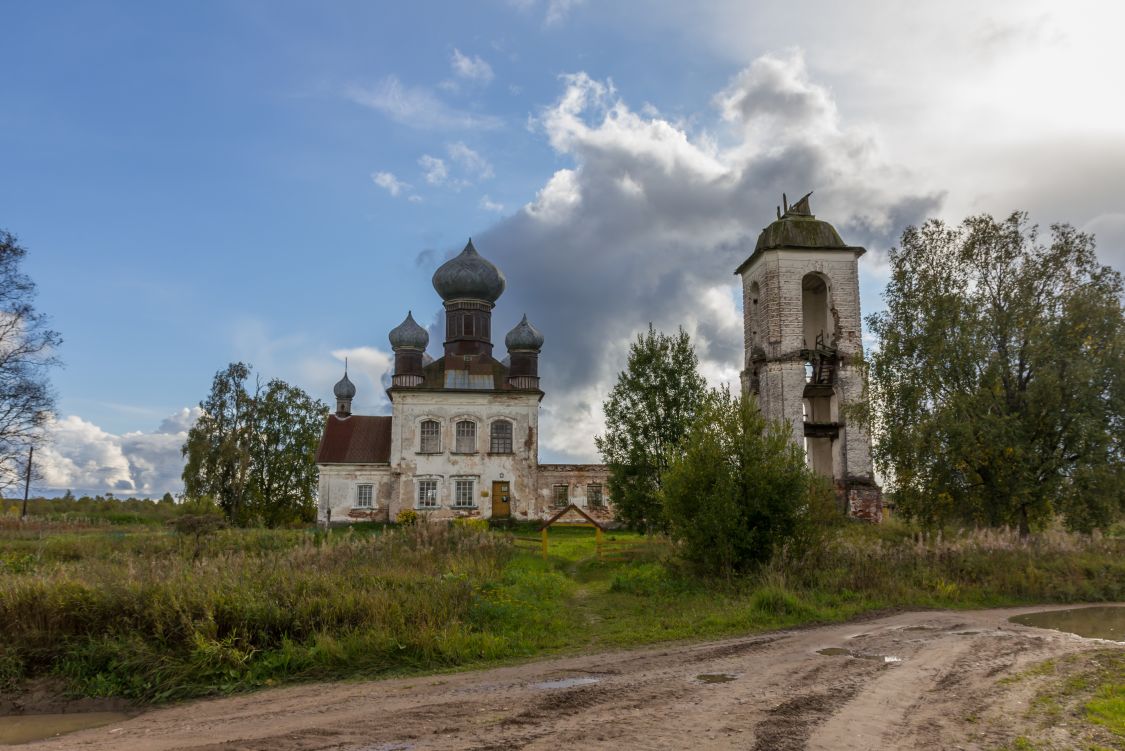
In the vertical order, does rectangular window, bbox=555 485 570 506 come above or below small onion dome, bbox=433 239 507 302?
below

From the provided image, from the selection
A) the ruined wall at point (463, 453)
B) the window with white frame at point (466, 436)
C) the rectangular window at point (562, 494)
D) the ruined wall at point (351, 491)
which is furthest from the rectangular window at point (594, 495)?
the ruined wall at point (351, 491)

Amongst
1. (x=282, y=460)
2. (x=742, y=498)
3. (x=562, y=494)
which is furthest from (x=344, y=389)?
(x=742, y=498)

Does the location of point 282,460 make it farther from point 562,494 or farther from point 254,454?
point 562,494

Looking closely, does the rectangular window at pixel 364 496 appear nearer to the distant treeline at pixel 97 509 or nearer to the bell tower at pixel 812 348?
the distant treeline at pixel 97 509

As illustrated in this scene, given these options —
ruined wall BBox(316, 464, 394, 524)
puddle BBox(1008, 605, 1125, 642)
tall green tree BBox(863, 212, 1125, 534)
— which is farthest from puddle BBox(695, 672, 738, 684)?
ruined wall BBox(316, 464, 394, 524)

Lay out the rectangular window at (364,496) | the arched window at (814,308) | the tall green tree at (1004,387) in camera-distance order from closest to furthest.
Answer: the tall green tree at (1004,387) → the arched window at (814,308) → the rectangular window at (364,496)

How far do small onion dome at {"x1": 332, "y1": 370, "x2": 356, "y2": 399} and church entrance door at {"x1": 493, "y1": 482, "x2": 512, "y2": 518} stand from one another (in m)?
10.4

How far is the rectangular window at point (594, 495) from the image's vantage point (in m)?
35.2

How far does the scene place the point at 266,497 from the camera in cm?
3997

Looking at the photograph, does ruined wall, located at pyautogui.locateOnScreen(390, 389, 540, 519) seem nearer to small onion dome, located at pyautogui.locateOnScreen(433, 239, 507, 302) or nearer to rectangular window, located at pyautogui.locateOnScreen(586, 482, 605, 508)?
rectangular window, located at pyautogui.locateOnScreen(586, 482, 605, 508)

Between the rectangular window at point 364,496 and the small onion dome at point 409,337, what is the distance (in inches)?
258

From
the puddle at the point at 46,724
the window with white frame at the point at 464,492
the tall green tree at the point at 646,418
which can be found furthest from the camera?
the window with white frame at the point at 464,492

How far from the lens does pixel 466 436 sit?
35062 millimetres

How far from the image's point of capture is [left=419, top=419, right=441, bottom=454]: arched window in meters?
34.7
